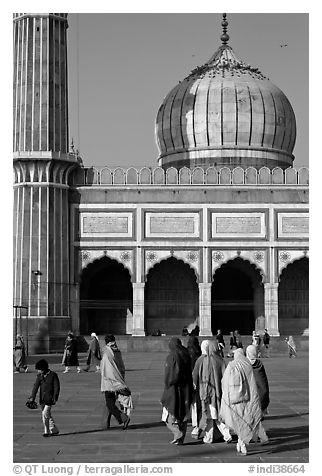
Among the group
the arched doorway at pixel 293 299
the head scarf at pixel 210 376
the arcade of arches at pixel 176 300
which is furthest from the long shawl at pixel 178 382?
the arched doorway at pixel 293 299

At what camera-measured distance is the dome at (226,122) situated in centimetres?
2823

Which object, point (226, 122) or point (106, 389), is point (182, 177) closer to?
point (226, 122)

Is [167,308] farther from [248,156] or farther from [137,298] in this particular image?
[248,156]

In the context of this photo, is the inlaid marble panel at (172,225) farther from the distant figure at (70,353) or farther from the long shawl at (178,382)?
the long shawl at (178,382)

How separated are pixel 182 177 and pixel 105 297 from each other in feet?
13.5

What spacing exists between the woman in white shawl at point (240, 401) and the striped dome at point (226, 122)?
68.5 ft

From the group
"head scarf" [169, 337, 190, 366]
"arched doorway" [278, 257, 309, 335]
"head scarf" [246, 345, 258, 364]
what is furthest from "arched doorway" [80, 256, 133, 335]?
"head scarf" [246, 345, 258, 364]

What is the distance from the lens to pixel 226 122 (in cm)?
2833

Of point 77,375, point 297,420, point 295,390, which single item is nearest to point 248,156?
point 77,375

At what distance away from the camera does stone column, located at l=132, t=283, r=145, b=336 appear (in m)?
23.8

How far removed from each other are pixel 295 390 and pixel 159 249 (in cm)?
1241

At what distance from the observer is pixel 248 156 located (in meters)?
28.2

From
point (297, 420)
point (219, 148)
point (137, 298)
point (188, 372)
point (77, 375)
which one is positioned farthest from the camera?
point (219, 148)
